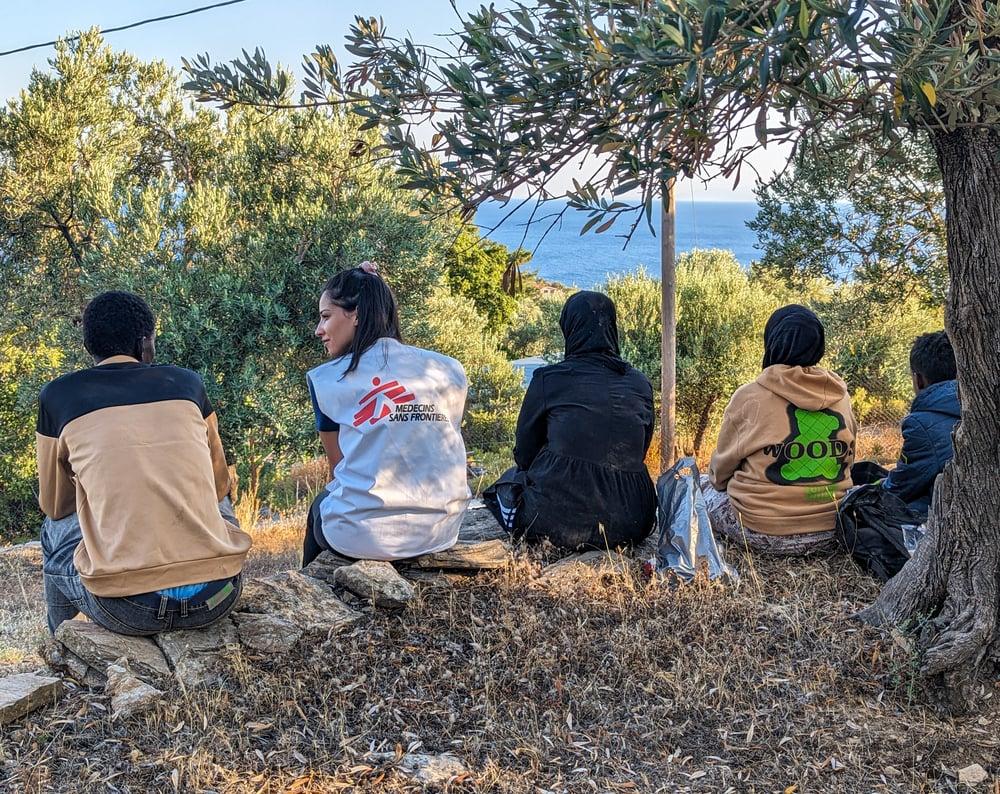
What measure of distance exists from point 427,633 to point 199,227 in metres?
7.50

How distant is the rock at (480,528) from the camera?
4543 millimetres

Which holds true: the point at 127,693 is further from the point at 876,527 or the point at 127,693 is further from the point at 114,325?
the point at 876,527

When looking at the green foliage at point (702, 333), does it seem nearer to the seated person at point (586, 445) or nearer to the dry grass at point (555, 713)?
the seated person at point (586, 445)

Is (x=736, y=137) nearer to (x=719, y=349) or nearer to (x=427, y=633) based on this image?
(x=427, y=633)

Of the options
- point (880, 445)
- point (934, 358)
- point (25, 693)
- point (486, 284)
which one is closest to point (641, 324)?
point (880, 445)

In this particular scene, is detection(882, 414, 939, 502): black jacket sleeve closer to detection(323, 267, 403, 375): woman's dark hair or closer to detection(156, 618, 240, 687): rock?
detection(323, 267, 403, 375): woman's dark hair

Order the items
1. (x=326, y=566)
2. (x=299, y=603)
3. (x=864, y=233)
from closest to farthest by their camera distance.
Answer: (x=299, y=603) → (x=326, y=566) → (x=864, y=233)

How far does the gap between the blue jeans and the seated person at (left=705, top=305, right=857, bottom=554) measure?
262 centimetres

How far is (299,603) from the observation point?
3.60m

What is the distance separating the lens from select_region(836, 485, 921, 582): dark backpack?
4.08m

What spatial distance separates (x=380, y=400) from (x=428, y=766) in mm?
1570

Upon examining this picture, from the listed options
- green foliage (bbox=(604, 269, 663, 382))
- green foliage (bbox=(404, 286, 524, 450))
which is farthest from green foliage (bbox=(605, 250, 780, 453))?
green foliage (bbox=(404, 286, 524, 450))

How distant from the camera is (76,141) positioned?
1172 cm

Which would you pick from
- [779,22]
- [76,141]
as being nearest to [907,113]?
[779,22]
